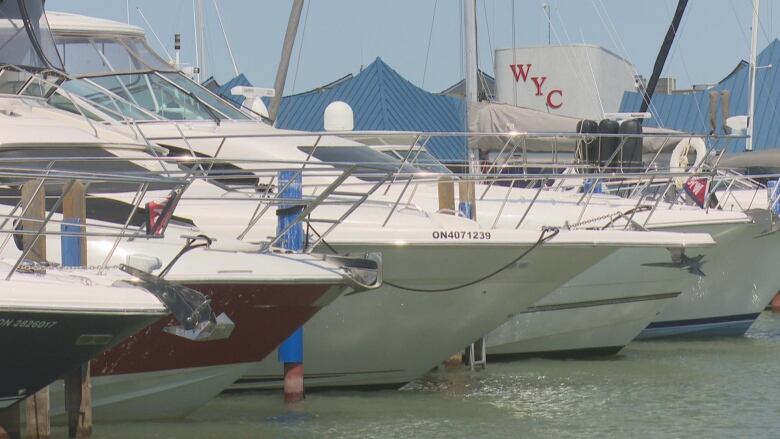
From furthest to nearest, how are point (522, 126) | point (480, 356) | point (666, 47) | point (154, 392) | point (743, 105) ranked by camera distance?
point (743, 105) < point (666, 47) < point (522, 126) < point (480, 356) < point (154, 392)

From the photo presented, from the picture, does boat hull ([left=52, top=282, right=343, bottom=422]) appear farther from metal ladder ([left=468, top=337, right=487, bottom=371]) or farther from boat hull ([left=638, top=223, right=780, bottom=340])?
boat hull ([left=638, top=223, right=780, bottom=340])

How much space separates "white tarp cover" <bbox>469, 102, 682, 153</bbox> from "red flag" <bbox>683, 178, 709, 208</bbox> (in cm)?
337

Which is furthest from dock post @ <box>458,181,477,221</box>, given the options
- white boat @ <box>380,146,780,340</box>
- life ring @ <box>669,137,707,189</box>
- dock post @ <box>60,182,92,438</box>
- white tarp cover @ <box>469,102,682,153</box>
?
white tarp cover @ <box>469,102,682,153</box>

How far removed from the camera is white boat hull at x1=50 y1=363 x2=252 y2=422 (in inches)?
359

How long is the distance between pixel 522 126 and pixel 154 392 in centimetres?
1068

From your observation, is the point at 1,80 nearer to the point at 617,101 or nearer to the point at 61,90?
the point at 61,90

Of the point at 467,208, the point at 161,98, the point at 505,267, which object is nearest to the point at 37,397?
the point at 505,267

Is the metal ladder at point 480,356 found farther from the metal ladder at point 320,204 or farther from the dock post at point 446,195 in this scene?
the metal ladder at point 320,204

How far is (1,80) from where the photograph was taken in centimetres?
1123

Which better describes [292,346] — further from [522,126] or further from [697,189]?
[522,126]

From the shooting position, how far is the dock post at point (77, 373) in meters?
8.68

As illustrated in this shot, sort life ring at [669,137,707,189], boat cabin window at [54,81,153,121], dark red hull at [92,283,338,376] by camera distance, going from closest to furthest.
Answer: dark red hull at [92,283,338,376] → boat cabin window at [54,81,153,121] → life ring at [669,137,707,189]

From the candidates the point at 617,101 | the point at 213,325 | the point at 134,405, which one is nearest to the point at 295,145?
the point at 134,405

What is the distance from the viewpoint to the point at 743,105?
28.0 metres
